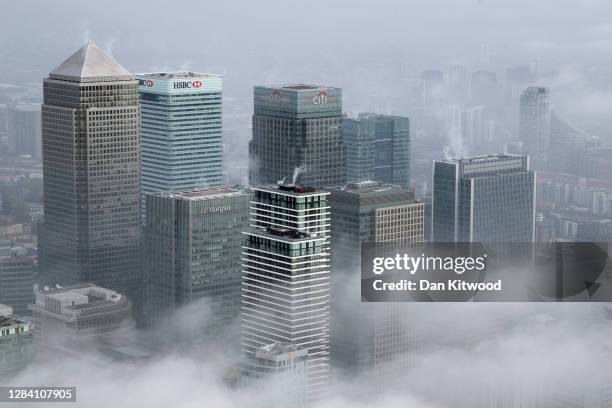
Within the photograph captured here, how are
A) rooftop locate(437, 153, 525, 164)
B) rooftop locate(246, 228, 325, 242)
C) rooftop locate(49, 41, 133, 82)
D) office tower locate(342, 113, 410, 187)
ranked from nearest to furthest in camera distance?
rooftop locate(246, 228, 325, 242)
rooftop locate(49, 41, 133, 82)
rooftop locate(437, 153, 525, 164)
office tower locate(342, 113, 410, 187)

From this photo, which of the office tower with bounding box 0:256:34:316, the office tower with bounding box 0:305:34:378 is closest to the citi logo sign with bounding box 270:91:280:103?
the office tower with bounding box 0:256:34:316

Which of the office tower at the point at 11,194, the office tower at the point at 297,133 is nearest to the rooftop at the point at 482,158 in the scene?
the office tower at the point at 297,133

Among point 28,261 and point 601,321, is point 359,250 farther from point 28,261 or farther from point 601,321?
point 28,261

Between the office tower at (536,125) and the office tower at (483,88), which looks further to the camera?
the office tower at (536,125)

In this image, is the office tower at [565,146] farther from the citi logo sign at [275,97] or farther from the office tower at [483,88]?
the citi logo sign at [275,97]

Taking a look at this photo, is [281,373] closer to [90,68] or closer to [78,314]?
[78,314]

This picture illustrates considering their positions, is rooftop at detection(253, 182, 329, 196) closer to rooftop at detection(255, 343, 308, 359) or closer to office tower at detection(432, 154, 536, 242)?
rooftop at detection(255, 343, 308, 359)

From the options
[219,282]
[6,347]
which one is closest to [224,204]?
[219,282]
